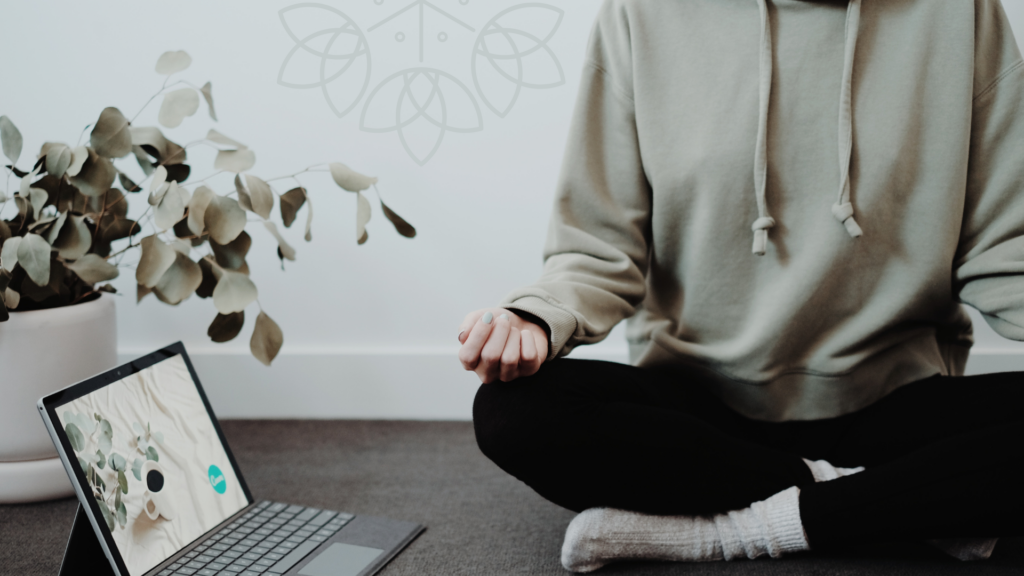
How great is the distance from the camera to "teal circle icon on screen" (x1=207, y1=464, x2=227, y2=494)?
0.95 m

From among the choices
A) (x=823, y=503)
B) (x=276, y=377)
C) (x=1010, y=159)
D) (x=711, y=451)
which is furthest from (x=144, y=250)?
(x=1010, y=159)

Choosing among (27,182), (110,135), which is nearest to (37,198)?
(27,182)

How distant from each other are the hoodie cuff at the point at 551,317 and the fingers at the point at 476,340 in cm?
5

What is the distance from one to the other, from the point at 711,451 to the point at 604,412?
0.13 meters

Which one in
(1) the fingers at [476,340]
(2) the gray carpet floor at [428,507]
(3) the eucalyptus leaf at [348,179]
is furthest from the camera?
(3) the eucalyptus leaf at [348,179]

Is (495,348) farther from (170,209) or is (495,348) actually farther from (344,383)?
(344,383)

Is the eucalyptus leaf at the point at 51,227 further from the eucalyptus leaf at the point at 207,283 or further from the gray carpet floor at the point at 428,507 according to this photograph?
the gray carpet floor at the point at 428,507

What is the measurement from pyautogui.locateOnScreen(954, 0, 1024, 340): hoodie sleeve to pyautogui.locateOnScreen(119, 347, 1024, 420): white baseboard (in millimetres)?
670

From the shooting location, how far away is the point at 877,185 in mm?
839

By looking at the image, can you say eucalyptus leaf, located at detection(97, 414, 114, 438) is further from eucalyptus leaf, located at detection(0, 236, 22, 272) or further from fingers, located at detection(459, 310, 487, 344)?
fingers, located at detection(459, 310, 487, 344)

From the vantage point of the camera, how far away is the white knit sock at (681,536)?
2.59 ft

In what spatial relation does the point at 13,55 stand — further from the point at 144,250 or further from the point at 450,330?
the point at 450,330

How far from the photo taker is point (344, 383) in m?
1.45

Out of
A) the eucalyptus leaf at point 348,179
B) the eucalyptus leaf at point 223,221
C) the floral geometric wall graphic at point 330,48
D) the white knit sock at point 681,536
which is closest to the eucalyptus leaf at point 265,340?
the eucalyptus leaf at point 223,221
